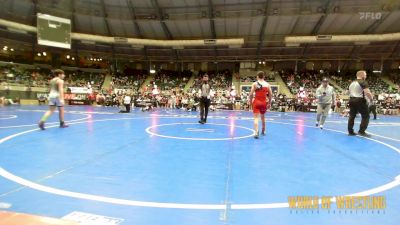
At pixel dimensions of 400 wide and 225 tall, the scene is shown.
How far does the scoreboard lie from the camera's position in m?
29.8

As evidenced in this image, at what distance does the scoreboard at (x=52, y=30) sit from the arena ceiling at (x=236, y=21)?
3994 millimetres

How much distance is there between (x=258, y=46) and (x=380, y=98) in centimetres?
1530

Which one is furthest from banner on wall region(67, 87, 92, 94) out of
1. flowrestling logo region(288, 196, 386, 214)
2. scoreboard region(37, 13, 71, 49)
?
flowrestling logo region(288, 196, 386, 214)

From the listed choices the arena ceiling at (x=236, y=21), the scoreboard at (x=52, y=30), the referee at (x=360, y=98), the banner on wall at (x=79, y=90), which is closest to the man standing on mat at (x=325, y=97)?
the referee at (x=360, y=98)

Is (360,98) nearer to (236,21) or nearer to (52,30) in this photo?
(236,21)

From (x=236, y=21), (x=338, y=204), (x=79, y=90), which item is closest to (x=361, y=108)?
(x=338, y=204)

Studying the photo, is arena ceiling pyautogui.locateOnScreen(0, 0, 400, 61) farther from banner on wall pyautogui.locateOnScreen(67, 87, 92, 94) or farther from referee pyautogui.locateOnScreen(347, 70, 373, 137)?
referee pyautogui.locateOnScreen(347, 70, 373, 137)

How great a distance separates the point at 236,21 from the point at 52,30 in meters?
19.6

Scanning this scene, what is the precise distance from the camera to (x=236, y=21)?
33375 mm

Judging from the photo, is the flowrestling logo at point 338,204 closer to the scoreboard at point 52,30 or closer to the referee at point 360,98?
the referee at point 360,98

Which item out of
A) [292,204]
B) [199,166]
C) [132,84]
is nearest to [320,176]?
[292,204]

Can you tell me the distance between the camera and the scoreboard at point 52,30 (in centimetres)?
2981

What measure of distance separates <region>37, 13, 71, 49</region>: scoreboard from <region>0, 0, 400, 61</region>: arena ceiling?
3994 millimetres

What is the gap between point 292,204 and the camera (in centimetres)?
328
